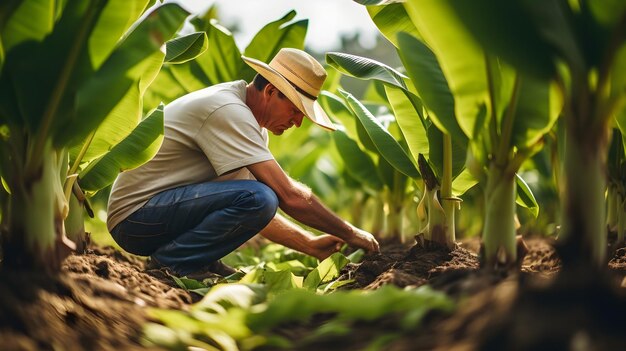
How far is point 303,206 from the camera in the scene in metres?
2.64

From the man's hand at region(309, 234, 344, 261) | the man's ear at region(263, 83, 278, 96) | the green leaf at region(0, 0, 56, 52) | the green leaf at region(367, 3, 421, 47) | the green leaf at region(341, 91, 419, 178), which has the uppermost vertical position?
the green leaf at region(0, 0, 56, 52)

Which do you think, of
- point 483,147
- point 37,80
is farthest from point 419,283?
point 37,80

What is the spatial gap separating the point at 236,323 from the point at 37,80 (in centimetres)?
76

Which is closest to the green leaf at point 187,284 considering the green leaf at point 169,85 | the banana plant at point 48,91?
the banana plant at point 48,91

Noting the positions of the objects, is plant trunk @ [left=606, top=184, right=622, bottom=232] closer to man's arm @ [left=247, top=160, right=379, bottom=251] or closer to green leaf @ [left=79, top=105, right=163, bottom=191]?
man's arm @ [left=247, top=160, right=379, bottom=251]

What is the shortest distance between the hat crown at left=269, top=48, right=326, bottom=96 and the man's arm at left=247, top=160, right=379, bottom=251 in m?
0.34

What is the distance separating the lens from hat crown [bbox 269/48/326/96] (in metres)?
2.74

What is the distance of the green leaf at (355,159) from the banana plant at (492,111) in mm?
1905

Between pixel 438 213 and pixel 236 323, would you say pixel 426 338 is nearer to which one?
pixel 236 323

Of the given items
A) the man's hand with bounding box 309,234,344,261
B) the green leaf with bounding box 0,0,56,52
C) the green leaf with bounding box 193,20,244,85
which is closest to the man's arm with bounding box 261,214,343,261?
the man's hand with bounding box 309,234,344,261

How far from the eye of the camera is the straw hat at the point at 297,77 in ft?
8.91

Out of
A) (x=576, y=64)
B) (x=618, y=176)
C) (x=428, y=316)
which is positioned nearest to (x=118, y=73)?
(x=428, y=316)

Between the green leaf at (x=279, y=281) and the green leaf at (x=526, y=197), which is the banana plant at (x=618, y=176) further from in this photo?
the green leaf at (x=279, y=281)

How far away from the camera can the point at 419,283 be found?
1831mm
